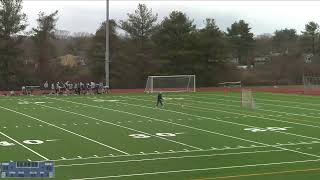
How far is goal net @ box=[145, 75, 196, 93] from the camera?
174 ft

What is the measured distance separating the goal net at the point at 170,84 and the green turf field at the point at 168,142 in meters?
20.3

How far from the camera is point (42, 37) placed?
71188 mm

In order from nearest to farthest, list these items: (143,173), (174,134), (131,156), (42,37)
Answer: (143,173)
(131,156)
(174,134)
(42,37)

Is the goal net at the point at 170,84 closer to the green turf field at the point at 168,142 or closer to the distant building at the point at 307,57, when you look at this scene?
the green turf field at the point at 168,142

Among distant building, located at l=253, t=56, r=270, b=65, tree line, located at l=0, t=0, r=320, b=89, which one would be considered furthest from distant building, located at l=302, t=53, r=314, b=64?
tree line, located at l=0, t=0, r=320, b=89

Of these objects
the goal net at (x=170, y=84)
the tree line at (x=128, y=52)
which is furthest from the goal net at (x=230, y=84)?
the goal net at (x=170, y=84)

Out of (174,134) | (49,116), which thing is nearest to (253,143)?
(174,134)

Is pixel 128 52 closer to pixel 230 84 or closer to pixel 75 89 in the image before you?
pixel 230 84

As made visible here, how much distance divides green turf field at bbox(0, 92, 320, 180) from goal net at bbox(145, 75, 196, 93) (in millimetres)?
20306

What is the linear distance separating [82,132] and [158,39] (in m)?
45.3

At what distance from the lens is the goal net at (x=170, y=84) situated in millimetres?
52906

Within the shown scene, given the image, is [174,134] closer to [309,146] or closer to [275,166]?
[309,146]

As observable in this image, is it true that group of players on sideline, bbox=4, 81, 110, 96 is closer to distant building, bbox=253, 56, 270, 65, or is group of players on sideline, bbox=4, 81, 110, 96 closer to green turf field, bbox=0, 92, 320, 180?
green turf field, bbox=0, 92, 320, 180

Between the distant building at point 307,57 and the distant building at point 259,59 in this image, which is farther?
the distant building at point 259,59
